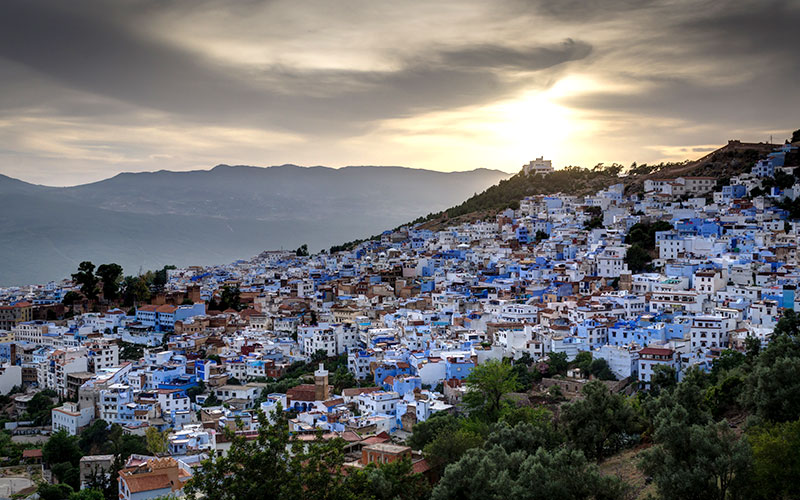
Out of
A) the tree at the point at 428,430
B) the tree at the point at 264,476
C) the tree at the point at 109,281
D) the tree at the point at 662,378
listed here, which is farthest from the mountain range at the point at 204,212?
the tree at the point at 264,476

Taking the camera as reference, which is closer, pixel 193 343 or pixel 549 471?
pixel 549 471

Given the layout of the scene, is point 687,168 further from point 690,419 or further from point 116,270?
point 690,419

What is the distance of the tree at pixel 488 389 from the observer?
1578 centimetres

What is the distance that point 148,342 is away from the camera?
28.1m

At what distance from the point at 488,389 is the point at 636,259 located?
46.7 ft

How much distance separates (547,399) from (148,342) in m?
16.5

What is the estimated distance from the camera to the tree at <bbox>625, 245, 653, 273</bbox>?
1108 inches

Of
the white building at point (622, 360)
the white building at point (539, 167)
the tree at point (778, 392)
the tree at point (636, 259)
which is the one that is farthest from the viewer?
the white building at point (539, 167)

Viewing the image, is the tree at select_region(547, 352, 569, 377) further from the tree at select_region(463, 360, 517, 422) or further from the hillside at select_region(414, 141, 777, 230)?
the hillside at select_region(414, 141, 777, 230)

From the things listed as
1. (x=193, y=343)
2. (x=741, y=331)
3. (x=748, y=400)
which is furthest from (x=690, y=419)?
(x=193, y=343)

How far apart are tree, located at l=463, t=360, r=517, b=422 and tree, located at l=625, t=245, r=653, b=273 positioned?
44.3ft

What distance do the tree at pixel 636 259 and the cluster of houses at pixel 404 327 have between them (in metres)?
Answer: 0.43

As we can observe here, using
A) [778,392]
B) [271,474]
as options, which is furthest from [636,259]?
[271,474]

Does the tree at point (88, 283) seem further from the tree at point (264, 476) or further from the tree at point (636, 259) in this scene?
the tree at point (264, 476)
